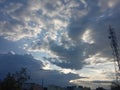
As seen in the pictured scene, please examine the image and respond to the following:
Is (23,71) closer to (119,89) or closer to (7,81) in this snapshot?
(7,81)

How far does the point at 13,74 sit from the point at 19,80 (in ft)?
6.49

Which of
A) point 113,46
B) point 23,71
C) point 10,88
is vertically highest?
point 113,46

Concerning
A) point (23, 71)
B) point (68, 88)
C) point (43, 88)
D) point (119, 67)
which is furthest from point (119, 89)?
point (23, 71)

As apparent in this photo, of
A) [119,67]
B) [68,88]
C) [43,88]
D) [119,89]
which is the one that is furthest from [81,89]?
[119,67]

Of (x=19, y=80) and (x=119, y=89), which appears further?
(x=119, y=89)

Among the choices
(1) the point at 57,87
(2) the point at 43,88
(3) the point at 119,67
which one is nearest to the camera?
(3) the point at 119,67

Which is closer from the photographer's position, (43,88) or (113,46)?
(113,46)

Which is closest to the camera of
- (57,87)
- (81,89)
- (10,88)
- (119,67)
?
(10,88)

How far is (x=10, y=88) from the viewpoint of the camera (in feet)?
191

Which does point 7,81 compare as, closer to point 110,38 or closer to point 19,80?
point 19,80

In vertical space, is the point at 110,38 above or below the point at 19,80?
above

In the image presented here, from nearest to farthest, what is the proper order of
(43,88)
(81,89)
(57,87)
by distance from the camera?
(43,88) < (57,87) < (81,89)

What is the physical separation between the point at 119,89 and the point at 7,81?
63.9 metres

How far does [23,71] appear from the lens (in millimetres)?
61781
